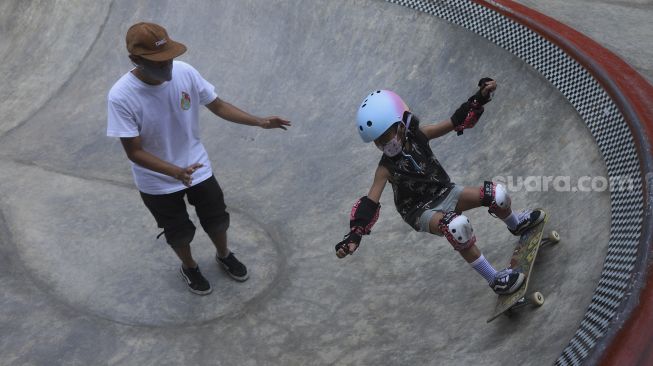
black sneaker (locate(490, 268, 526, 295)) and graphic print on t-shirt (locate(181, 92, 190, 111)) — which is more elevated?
graphic print on t-shirt (locate(181, 92, 190, 111))

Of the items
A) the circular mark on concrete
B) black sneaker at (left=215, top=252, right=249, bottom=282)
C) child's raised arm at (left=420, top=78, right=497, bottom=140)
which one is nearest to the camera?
child's raised arm at (left=420, top=78, right=497, bottom=140)

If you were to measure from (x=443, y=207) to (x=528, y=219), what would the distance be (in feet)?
2.16

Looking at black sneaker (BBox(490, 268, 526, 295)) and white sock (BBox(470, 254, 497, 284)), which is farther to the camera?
white sock (BBox(470, 254, 497, 284))

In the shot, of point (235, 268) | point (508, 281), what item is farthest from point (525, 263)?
point (235, 268)

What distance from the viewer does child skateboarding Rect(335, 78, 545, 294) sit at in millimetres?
4066

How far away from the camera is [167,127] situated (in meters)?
4.50

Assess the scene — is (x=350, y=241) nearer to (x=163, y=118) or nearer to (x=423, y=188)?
(x=423, y=188)

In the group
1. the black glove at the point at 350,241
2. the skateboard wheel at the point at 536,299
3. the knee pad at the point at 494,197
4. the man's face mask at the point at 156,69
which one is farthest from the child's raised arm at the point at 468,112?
the man's face mask at the point at 156,69

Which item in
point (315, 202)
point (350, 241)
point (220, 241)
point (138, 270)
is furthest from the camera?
point (315, 202)

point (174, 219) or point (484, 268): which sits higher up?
point (484, 268)

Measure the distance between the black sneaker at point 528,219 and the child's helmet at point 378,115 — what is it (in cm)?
114

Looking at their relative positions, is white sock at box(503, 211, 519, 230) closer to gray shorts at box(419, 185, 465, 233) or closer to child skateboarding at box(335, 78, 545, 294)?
child skateboarding at box(335, 78, 545, 294)

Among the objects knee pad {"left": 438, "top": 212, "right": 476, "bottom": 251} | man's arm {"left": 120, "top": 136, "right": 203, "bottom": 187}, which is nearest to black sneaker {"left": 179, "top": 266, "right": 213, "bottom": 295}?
man's arm {"left": 120, "top": 136, "right": 203, "bottom": 187}

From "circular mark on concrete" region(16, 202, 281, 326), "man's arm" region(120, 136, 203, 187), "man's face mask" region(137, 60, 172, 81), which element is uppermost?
"man's face mask" region(137, 60, 172, 81)
